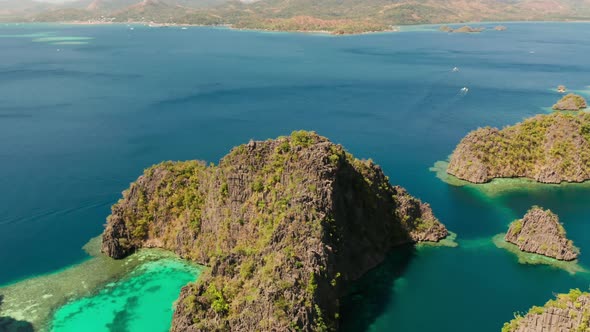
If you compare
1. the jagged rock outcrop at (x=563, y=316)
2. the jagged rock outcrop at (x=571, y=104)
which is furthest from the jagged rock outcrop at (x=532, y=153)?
the jagged rock outcrop at (x=571, y=104)

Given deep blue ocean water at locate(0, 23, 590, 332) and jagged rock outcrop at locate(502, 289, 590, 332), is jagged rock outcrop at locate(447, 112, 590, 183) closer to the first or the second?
deep blue ocean water at locate(0, 23, 590, 332)

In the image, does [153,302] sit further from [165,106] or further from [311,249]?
[165,106]

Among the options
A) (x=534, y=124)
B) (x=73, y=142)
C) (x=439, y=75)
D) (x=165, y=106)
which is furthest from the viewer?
(x=439, y=75)

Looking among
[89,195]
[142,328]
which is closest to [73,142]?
[89,195]

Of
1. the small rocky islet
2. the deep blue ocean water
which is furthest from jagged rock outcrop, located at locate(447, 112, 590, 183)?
the deep blue ocean water

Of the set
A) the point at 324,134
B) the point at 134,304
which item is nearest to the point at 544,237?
the point at 134,304

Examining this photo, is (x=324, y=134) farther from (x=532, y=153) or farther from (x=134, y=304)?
(x=134, y=304)
